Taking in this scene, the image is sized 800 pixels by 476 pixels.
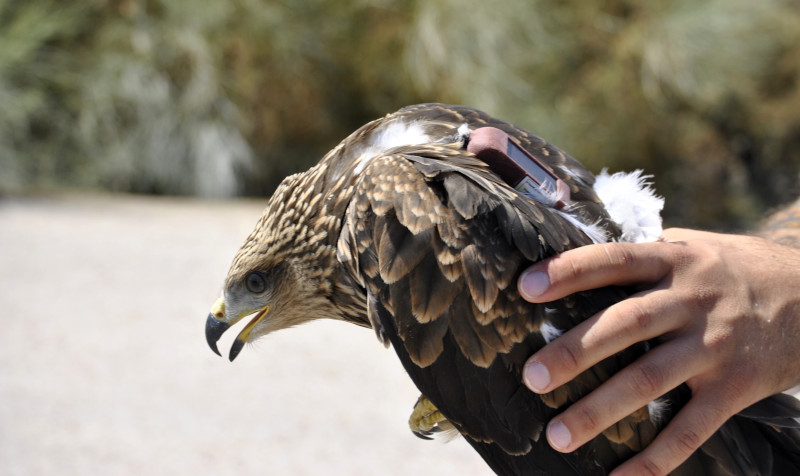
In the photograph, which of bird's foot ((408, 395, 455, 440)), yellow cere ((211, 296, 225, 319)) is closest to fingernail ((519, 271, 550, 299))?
bird's foot ((408, 395, 455, 440))

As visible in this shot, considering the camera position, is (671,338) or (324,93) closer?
(671,338)

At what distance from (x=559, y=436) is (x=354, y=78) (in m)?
11.9

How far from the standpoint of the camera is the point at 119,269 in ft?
25.5

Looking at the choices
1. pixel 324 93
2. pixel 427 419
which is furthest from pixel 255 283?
pixel 324 93

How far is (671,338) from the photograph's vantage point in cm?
188

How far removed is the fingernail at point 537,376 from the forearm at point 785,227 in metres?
1.39

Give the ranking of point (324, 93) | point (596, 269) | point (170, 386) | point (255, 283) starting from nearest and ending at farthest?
point (596, 269)
point (255, 283)
point (170, 386)
point (324, 93)

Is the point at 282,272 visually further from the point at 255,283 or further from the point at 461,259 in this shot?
the point at 461,259

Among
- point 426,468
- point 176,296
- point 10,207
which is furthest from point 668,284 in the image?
point 10,207

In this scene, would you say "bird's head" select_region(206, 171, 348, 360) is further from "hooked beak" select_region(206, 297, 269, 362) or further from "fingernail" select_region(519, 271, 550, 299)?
"fingernail" select_region(519, 271, 550, 299)

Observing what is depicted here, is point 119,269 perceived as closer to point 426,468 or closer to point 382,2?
point 426,468

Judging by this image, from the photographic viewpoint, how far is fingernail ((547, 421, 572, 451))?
6.24 feet

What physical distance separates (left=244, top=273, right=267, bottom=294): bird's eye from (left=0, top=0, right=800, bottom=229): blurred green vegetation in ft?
31.6

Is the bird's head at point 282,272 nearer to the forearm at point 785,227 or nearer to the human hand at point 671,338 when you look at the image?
the human hand at point 671,338
